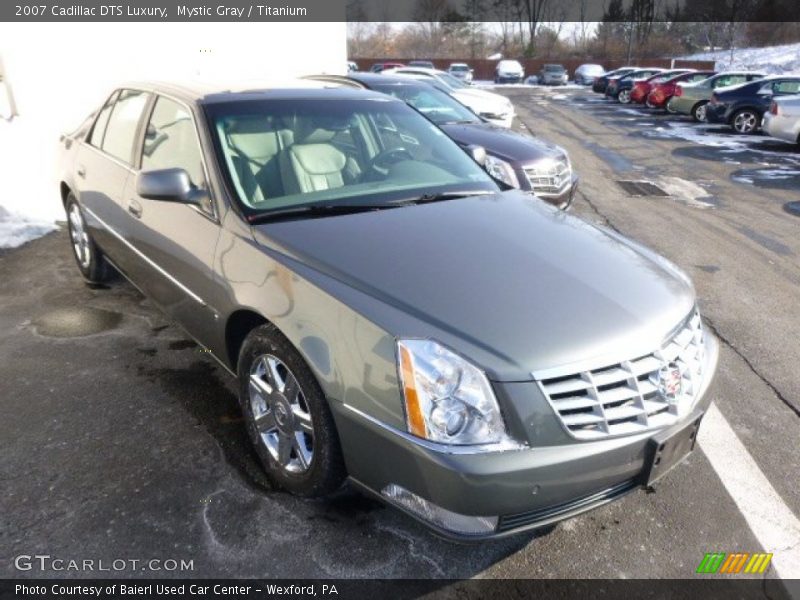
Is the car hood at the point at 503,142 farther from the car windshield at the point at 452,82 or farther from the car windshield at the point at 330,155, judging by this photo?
the car windshield at the point at 452,82

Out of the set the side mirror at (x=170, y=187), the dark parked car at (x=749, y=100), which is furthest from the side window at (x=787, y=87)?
the side mirror at (x=170, y=187)

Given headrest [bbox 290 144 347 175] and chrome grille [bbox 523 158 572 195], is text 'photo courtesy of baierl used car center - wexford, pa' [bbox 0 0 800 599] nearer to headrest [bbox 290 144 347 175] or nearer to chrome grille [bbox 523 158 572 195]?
headrest [bbox 290 144 347 175]

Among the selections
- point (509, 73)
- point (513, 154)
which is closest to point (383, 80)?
point (513, 154)

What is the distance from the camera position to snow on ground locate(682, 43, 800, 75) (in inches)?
1497

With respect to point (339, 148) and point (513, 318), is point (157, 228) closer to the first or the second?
point (339, 148)

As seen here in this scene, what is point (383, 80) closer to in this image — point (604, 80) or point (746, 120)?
point (746, 120)

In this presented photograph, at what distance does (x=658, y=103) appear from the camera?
70.9 feet

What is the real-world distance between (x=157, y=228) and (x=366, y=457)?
189 cm

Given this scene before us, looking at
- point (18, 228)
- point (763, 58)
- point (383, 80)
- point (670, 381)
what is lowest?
point (18, 228)

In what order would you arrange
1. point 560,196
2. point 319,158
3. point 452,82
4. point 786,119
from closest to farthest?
point 319,158
point 560,196
point 786,119
point 452,82

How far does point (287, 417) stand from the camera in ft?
8.21

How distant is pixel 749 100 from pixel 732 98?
44cm

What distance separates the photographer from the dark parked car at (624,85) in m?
26.7

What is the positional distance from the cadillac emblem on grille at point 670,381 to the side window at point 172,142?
2.17 m
